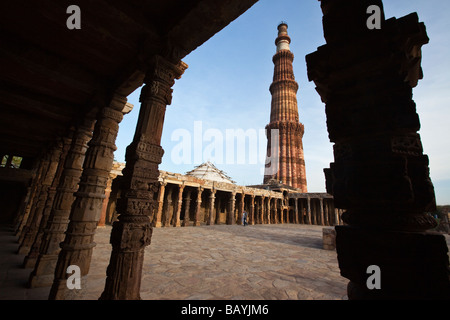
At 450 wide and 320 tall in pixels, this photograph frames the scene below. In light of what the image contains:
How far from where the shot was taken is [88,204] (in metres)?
3.27

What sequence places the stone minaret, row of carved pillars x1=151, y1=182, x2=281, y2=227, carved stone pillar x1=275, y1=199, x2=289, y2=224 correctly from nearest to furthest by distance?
row of carved pillars x1=151, y1=182, x2=281, y2=227
carved stone pillar x1=275, y1=199, x2=289, y2=224
the stone minaret

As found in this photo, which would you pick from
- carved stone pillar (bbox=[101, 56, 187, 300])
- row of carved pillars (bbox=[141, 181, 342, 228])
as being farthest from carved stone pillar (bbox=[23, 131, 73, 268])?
row of carved pillars (bbox=[141, 181, 342, 228])

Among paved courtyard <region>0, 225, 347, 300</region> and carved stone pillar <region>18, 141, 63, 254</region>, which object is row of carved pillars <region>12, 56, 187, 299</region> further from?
carved stone pillar <region>18, 141, 63, 254</region>

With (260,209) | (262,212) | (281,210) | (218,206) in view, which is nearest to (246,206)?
(260,209)

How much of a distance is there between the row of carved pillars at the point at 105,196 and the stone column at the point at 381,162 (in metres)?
2.05

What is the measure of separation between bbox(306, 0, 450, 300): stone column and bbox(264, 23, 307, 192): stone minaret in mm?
36140

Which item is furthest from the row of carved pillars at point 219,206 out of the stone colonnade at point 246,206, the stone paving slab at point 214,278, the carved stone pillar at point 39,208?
the stone paving slab at point 214,278

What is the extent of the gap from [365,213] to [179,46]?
3.01m

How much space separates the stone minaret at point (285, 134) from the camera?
3709cm

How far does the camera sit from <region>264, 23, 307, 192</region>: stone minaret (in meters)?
37.1

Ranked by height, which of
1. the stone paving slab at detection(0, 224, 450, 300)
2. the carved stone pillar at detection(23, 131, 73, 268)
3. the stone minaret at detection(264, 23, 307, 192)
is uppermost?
the stone minaret at detection(264, 23, 307, 192)

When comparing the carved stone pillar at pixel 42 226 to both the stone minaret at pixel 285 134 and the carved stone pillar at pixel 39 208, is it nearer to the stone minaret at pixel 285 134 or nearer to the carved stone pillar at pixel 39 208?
the carved stone pillar at pixel 39 208

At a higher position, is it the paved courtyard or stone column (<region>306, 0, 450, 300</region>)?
stone column (<region>306, 0, 450, 300</region>)
